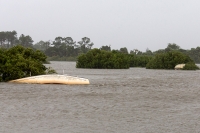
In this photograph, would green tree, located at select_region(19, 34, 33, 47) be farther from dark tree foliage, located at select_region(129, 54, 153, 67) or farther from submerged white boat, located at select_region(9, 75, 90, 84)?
submerged white boat, located at select_region(9, 75, 90, 84)

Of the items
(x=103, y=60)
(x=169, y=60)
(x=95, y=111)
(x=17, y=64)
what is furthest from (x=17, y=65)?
(x=169, y=60)

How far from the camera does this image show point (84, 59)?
225 ft

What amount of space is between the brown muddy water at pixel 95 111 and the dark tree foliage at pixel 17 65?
3.60m

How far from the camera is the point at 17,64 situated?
2897cm

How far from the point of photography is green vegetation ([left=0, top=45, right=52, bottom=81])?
94.3 feet

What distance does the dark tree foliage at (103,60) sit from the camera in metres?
66.2

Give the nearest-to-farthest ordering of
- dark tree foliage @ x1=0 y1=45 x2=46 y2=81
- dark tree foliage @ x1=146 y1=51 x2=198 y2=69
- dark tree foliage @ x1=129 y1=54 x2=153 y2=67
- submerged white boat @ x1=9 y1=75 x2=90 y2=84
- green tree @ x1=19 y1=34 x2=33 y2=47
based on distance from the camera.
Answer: submerged white boat @ x1=9 y1=75 x2=90 y2=84 < dark tree foliage @ x1=0 y1=45 x2=46 y2=81 < dark tree foliage @ x1=146 y1=51 x2=198 y2=69 < dark tree foliage @ x1=129 y1=54 x2=153 y2=67 < green tree @ x1=19 y1=34 x2=33 y2=47

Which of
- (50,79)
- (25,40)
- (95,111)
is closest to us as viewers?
(95,111)

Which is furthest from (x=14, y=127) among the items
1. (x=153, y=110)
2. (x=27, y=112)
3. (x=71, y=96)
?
(x=71, y=96)

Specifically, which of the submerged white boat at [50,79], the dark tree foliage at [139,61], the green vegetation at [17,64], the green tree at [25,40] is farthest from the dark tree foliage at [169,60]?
the green tree at [25,40]

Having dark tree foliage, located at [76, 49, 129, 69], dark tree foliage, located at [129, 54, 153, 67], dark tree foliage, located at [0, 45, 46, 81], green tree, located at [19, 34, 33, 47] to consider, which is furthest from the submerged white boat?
green tree, located at [19, 34, 33, 47]

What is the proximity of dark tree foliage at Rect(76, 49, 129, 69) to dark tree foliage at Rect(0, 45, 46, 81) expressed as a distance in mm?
34904

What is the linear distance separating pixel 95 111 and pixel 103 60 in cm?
5045

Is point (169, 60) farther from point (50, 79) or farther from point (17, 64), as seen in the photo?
point (50, 79)
